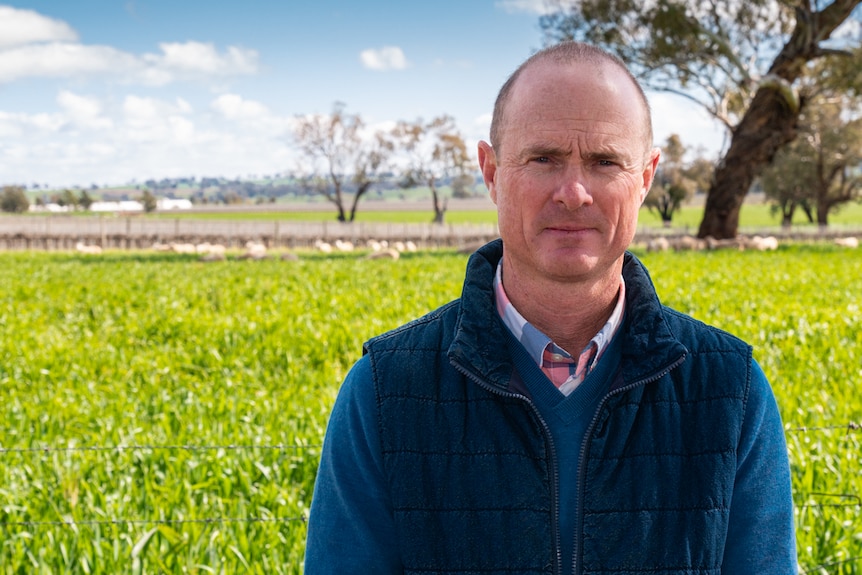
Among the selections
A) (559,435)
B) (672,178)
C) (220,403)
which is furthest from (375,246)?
(672,178)

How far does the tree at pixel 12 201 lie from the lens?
11706 centimetres

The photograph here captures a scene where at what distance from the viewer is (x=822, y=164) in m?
56.3

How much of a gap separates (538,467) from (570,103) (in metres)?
0.89

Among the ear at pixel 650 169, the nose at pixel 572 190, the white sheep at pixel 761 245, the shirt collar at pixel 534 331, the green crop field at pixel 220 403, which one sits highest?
the ear at pixel 650 169

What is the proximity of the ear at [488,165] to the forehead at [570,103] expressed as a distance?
0.54 feet

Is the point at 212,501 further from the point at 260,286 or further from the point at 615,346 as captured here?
the point at 260,286

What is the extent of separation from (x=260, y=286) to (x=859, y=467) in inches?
505

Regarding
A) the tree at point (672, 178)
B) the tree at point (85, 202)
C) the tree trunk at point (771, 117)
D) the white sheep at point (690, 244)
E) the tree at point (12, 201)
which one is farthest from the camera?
the tree at point (85, 202)

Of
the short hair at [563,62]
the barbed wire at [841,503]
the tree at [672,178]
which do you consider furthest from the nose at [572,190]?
the tree at [672,178]

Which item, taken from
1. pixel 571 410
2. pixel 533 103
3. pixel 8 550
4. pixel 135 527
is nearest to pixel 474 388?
pixel 571 410

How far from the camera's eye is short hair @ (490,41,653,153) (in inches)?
77.9

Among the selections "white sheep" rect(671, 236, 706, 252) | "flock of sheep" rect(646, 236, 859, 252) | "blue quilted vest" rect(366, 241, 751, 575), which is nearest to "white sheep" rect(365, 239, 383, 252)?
"flock of sheep" rect(646, 236, 859, 252)

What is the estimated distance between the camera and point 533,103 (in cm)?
197

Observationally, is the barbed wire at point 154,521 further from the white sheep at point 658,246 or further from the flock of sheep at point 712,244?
the white sheep at point 658,246
